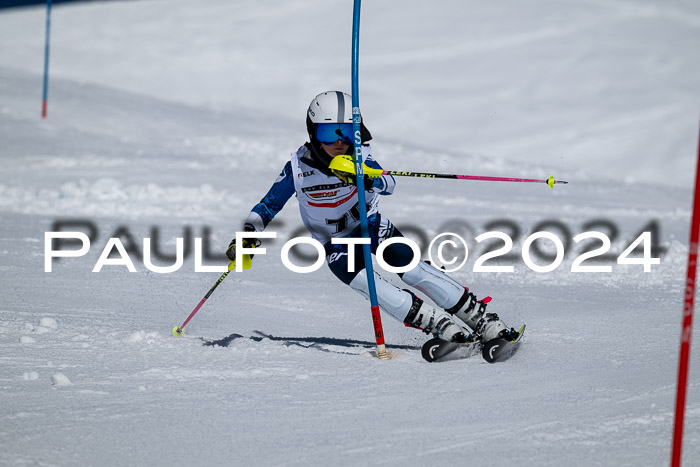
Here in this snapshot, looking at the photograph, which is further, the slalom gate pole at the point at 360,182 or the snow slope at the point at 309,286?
the slalom gate pole at the point at 360,182

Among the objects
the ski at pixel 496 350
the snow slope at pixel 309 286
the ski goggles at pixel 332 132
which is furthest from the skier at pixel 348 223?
the snow slope at pixel 309 286

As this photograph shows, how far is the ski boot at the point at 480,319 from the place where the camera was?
5148 millimetres

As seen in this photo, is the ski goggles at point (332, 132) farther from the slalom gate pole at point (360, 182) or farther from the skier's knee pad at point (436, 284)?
the skier's knee pad at point (436, 284)

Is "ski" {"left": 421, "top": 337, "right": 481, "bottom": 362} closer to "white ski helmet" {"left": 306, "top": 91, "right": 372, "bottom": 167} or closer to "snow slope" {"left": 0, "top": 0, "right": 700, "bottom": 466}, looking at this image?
"snow slope" {"left": 0, "top": 0, "right": 700, "bottom": 466}

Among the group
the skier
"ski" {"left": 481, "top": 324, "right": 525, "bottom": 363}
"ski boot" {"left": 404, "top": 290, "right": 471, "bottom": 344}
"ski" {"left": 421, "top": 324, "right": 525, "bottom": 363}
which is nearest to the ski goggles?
the skier

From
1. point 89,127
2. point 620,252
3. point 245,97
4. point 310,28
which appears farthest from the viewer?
point 310,28

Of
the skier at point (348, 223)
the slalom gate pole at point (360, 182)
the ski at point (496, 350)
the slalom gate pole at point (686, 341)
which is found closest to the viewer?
the slalom gate pole at point (686, 341)

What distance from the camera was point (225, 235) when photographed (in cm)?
1016

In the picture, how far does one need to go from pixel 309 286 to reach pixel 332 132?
303 cm

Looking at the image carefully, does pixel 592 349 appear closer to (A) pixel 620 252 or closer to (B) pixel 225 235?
(A) pixel 620 252

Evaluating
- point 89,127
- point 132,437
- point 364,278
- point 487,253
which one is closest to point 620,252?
point 487,253

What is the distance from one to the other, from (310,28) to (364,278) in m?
23.9

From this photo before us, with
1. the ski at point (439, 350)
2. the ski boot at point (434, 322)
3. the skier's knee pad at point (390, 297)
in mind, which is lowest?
the ski at point (439, 350)

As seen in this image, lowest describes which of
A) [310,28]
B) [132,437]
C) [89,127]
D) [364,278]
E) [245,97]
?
[132,437]
